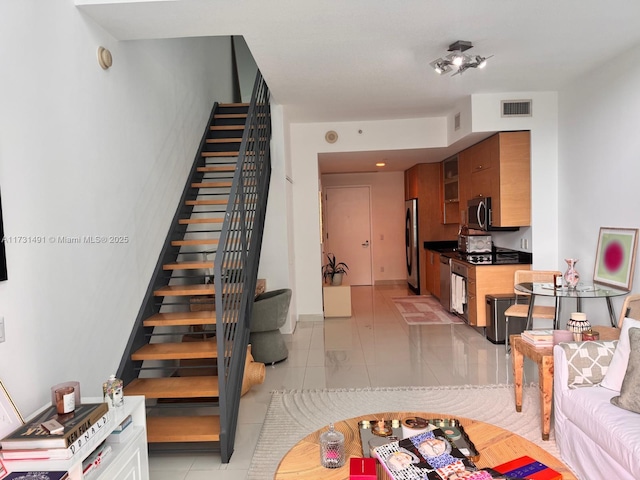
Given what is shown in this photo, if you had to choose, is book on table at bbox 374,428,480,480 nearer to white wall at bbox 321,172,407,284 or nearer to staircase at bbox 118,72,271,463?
staircase at bbox 118,72,271,463

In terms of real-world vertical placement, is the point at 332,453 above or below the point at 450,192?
below

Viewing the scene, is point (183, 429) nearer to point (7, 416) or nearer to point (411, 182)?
point (7, 416)

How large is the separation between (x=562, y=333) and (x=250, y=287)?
239 centimetres

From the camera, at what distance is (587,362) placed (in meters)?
2.57

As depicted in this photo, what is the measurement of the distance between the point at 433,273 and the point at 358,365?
3.56 m

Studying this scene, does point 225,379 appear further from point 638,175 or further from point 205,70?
point 205,70

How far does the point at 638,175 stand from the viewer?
3555mm

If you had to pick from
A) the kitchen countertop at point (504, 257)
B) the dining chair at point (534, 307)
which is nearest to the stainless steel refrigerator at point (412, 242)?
the kitchen countertop at point (504, 257)

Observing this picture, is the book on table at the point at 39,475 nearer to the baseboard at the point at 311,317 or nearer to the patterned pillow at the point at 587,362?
the patterned pillow at the point at 587,362

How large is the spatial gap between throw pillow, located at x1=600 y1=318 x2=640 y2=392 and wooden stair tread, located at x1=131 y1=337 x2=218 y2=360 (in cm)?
248

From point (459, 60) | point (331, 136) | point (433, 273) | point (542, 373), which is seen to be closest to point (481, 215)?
point (433, 273)

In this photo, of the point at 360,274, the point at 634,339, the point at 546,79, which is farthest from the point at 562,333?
the point at 360,274

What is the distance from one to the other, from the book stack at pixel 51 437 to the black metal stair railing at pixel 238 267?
944 mm

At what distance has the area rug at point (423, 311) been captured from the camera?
5953mm
